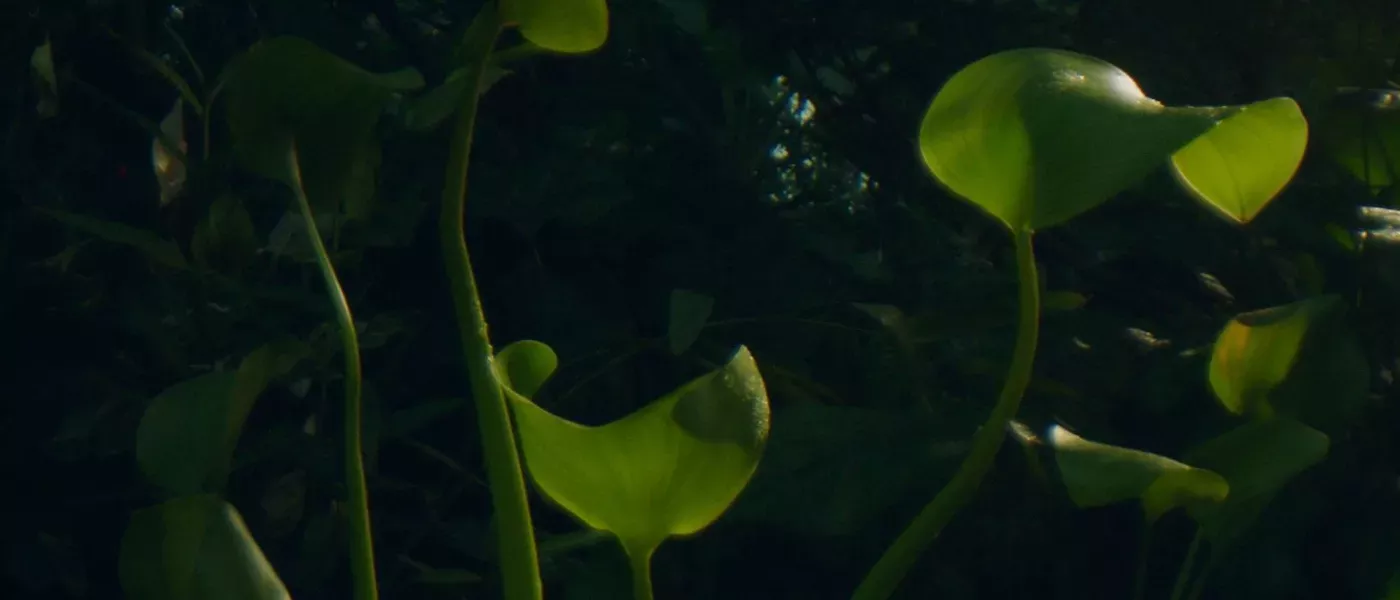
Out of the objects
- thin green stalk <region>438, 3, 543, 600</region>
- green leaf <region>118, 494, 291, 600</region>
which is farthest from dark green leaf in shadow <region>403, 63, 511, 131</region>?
green leaf <region>118, 494, 291, 600</region>

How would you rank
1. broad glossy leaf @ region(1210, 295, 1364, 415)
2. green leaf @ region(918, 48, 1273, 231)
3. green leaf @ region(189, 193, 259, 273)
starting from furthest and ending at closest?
1. green leaf @ region(189, 193, 259, 273)
2. broad glossy leaf @ region(1210, 295, 1364, 415)
3. green leaf @ region(918, 48, 1273, 231)

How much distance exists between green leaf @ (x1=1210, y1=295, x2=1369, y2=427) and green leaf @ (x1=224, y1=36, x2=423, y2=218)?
244 mm

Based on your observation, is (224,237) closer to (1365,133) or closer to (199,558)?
(199,558)

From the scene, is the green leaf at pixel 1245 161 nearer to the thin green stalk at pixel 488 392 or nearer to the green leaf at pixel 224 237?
the thin green stalk at pixel 488 392

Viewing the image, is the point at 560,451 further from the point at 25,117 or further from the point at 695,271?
the point at 25,117

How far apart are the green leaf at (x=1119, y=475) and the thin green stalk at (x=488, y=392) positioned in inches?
5.3

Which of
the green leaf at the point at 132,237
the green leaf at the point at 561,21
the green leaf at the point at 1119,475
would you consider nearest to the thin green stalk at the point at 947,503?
the green leaf at the point at 1119,475

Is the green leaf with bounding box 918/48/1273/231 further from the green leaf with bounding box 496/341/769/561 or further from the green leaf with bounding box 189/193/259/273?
the green leaf with bounding box 189/193/259/273

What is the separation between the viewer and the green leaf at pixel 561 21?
0.31 m

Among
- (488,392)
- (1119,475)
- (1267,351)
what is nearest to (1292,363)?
(1267,351)

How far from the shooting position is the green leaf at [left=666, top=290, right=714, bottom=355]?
44 cm

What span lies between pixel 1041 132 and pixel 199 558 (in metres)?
0.23

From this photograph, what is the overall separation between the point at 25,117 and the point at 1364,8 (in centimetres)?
57

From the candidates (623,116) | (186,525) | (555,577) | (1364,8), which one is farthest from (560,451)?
(1364,8)
